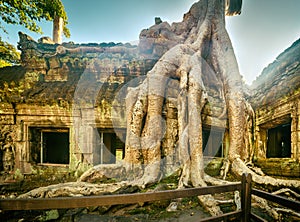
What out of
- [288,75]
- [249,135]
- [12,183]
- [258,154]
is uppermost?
[288,75]

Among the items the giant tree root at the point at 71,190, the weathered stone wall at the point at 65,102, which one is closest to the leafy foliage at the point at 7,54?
the weathered stone wall at the point at 65,102

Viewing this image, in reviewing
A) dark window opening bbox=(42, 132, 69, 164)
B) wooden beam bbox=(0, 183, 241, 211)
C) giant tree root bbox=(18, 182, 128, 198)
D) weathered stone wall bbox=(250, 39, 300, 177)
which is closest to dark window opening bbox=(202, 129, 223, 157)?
weathered stone wall bbox=(250, 39, 300, 177)

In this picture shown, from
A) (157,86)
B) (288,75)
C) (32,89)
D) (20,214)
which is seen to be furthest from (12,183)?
(288,75)

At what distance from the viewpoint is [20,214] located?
2.89m

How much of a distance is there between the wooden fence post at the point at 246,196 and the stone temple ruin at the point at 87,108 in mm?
2437

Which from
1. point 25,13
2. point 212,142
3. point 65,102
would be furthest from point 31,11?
point 212,142

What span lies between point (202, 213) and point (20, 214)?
294cm

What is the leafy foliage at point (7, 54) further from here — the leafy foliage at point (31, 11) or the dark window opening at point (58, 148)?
the dark window opening at point (58, 148)

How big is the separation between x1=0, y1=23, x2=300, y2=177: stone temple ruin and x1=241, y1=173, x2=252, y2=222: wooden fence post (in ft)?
7.99

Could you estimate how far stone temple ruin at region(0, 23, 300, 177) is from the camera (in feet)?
14.1

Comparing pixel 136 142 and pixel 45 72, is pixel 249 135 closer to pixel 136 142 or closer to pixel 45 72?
pixel 136 142

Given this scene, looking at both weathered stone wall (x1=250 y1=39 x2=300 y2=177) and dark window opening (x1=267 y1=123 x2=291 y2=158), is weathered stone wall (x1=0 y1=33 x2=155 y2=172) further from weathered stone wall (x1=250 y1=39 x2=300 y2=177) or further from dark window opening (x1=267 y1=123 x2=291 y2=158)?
dark window opening (x1=267 y1=123 x2=291 y2=158)

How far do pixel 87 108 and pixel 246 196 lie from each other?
3.83 meters

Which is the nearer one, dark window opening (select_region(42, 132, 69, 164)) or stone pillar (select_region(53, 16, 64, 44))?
dark window opening (select_region(42, 132, 69, 164))
